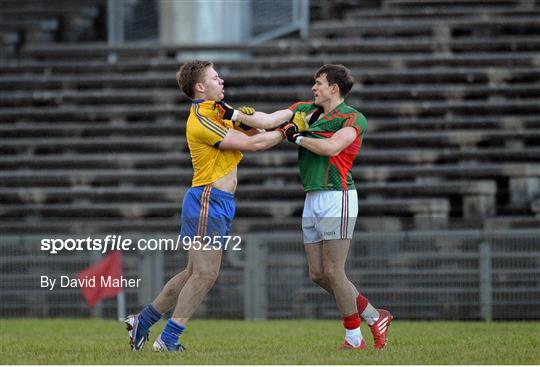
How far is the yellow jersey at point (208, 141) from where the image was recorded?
413 inches

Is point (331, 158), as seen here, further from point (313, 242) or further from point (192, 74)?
point (192, 74)

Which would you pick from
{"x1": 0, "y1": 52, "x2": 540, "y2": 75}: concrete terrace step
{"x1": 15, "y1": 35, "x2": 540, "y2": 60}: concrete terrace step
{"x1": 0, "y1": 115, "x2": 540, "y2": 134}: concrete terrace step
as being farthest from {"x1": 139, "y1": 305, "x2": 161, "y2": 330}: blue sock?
{"x1": 15, "y1": 35, "x2": 540, "y2": 60}: concrete terrace step

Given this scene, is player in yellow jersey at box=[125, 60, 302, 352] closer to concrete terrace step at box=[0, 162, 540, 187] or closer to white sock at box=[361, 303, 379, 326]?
white sock at box=[361, 303, 379, 326]

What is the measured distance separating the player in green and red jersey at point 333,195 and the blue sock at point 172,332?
1.04m

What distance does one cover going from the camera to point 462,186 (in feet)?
58.9

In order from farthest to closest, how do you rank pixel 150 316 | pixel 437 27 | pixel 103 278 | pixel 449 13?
pixel 449 13, pixel 437 27, pixel 103 278, pixel 150 316

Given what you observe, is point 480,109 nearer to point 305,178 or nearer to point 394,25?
point 394,25

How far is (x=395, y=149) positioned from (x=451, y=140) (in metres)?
0.72

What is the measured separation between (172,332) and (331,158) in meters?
1.65

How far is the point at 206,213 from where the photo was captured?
1045 centimetres

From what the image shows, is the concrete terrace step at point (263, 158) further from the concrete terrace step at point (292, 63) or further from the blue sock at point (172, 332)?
the blue sock at point (172, 332)

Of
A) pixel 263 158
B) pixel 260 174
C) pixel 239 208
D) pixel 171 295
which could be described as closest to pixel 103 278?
pixel 239 208

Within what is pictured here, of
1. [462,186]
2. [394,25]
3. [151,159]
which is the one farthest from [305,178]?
[394,25]

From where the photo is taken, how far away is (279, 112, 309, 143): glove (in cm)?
1054
